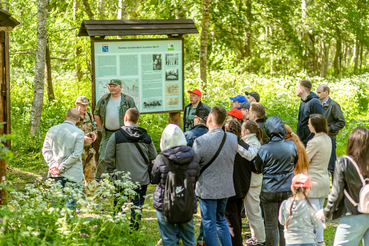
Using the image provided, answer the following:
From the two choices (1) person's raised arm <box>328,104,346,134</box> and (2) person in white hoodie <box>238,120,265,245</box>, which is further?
(1) person's raised arm <box>328,104,346,134</box>

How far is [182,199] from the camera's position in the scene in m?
4.04

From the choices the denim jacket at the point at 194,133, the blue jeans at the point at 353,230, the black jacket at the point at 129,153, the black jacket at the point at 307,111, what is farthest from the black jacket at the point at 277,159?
the black jacket at the point at 307,111

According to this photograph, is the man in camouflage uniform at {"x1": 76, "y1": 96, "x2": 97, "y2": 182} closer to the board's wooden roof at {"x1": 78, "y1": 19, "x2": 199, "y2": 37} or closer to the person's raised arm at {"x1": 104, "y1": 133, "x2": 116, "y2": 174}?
the person's raised arm at {"x1": 104, "y1": 133, "x2": 116, "y2": 174}

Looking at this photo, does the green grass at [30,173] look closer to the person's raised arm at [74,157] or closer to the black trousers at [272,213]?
the black trousers at [272,213]

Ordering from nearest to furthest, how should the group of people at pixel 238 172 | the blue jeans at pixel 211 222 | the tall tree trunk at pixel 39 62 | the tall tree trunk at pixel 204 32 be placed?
the group of people at pixel 238 172, the blue jeans at pixel 211 222, the tall tree trunk at pixel 39 62, the tall tree trunk at pixel 204 32

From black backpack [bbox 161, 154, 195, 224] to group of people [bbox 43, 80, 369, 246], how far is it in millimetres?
21

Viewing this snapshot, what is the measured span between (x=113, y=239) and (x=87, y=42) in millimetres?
10203

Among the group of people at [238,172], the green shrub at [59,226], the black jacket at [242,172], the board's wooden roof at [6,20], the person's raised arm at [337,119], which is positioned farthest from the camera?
the person's raised arm at [337,119]

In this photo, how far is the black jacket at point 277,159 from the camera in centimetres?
482

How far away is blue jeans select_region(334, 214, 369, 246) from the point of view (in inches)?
152

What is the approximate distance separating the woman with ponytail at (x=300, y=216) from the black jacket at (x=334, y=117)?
358cm

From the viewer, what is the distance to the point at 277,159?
482 cm

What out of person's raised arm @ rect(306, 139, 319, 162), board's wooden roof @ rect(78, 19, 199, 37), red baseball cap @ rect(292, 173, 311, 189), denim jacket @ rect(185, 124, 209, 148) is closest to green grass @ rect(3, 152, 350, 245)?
denim jacket @ rect(185, 124, 209, 148)

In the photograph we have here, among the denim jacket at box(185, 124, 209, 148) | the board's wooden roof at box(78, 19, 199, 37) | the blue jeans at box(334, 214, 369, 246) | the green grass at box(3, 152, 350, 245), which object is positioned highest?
the board's wooden roof at box(78, 19, 199, 37)
